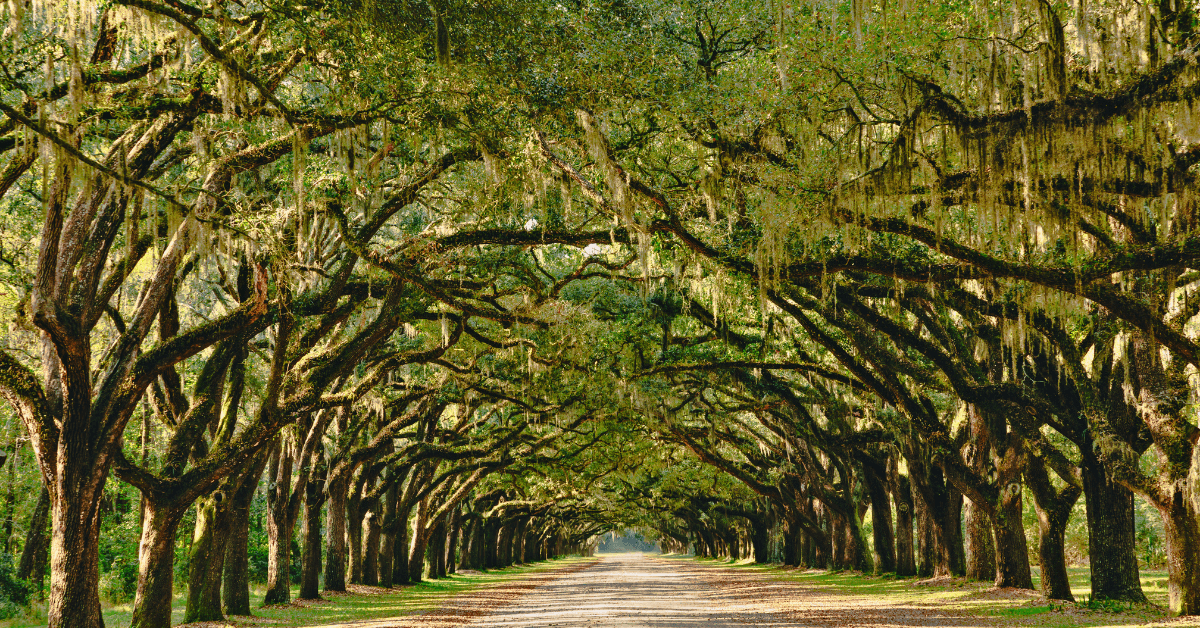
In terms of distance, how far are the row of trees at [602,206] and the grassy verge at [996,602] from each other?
0.56 m

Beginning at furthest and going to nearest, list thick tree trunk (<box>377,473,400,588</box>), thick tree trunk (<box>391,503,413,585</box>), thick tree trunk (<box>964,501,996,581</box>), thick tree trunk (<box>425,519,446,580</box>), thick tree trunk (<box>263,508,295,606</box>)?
thick tree trunk (<box>425,519,446,580</box>), thick tree trunk (<box>391,503,413,585</box>), thick tree trunk (<box>377,473,400,588</box>), thick tree trunk (<box>964,501,996,581</box>), thick tree trunk (<box>263,508,295,606</box>)

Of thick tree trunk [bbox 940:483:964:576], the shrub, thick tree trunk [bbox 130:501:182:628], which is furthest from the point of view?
thick tree trunk [bbox 940:483:964:576]

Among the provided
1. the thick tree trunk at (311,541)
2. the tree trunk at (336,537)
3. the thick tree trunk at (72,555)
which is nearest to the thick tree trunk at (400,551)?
the tree trunk at (336,537)

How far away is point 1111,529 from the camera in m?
12.7

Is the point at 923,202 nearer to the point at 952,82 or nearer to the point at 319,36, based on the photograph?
the point at 952,82

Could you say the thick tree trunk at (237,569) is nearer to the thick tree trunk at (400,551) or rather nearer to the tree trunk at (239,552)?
the tree trunk at (239,552)

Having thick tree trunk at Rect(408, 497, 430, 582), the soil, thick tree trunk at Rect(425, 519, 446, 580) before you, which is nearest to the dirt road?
the soil

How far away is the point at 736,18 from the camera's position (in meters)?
9.74

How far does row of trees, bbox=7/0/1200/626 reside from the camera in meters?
7.85

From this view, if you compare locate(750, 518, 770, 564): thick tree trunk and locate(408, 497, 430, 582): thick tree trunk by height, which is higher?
locate(408, 497, 430, 582): thick tree trunk

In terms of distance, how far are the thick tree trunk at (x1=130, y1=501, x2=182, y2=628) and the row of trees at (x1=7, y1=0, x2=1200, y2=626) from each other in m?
0.05

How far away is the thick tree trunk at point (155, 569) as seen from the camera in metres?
11.1

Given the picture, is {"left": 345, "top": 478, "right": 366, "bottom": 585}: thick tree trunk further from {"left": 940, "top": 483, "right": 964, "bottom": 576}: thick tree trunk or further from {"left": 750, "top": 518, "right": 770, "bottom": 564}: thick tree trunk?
{"left": 750, "top": 518, "right": 770, "bottom": 564}: thick tree trunk

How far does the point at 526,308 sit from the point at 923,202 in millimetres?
6226
